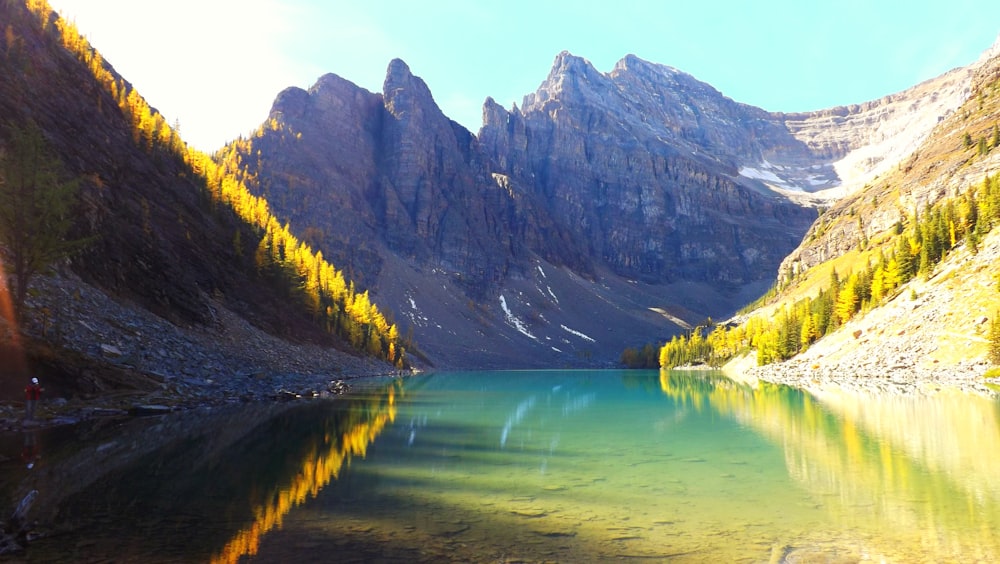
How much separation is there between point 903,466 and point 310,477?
784 inches

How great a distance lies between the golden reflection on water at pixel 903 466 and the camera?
477 inches

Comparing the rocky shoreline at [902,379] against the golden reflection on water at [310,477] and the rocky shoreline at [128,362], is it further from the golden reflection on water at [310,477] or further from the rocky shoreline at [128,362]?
the rocky shoreline at [128,362]

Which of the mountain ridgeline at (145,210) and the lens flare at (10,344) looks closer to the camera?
the lens flare at (10,344)

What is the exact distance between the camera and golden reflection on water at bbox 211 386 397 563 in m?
11.6

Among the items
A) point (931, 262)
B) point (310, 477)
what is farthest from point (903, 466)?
point (931, 262)

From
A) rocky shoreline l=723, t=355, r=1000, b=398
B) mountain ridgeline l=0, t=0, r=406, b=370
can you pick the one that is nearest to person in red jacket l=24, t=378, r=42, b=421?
mountain ridgeline l=0, t=0, r=406, b=370

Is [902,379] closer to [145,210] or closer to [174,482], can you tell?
[174,482]

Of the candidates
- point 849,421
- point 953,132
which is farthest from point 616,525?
point 953,132

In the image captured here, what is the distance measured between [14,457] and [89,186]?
43998 mm

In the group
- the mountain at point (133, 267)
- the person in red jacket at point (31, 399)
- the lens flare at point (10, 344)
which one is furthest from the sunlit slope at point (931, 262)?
the lens flare at point (10, 344)

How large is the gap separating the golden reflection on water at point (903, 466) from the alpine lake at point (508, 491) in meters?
0.09

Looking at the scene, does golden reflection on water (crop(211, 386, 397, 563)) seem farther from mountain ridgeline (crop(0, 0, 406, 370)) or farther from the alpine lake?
mountain ridgeline (crop(0, 0, 406, 370))

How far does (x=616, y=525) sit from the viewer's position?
1308 centimetres

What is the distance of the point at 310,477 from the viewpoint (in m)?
18.1
